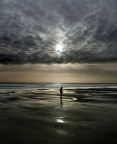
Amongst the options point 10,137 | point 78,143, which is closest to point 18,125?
point 10,137

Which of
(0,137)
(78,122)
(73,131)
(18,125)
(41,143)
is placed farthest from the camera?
(78,122)

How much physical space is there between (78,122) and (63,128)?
2295 millimetres

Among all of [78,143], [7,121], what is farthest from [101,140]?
[7,121]

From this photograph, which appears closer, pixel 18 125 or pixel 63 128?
pixel 63 128

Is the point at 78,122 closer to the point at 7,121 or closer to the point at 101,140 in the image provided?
the point at 101,140

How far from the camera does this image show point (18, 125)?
574 inches

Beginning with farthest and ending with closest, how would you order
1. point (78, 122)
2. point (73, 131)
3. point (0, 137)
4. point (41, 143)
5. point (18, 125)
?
point (78, 122), point (18, 125), point (73, 131), point (0, 137), point (41, 143)

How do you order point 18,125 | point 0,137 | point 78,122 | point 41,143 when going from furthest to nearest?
point 78,122, point 18,125, point 0,137, point 41,143

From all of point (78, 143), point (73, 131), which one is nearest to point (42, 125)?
point (73, 131)

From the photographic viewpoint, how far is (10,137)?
11.7 metres

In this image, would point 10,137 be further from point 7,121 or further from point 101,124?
point 101,124

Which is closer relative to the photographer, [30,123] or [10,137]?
[10,137]

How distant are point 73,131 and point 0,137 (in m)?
4.73

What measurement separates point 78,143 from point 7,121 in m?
7.66
